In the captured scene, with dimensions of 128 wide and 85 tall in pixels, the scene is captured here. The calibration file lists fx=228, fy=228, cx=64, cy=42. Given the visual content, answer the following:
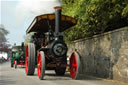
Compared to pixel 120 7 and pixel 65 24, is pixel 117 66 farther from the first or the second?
pixel 65 24

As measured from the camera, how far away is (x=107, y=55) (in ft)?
33.5

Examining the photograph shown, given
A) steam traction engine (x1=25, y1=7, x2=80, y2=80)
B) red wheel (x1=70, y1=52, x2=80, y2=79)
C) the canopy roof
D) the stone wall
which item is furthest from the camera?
the canopy roof

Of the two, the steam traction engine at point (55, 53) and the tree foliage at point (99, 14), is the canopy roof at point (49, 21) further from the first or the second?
the tree foliage at point (99, 14)

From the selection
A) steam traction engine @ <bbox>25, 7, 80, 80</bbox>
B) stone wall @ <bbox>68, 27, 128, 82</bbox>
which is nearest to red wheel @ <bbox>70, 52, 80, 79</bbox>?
steam traction engine @ <bbox>25, 7, 80, 80</bbox>

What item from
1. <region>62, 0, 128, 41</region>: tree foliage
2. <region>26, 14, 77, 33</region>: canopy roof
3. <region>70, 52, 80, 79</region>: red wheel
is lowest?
<region>70, 52, 80, 79</region>: red wheel

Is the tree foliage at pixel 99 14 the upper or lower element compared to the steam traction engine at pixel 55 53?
upper

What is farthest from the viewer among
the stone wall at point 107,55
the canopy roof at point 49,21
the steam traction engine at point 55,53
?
the canopy roof at point 49,21

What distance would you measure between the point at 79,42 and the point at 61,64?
4.58 metres

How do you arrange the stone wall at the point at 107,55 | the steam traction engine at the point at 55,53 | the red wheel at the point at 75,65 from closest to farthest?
1. the stone wall at the point at 107,55
2. the red wheel at the point at 75,65
3. the steam traction engine at the point at 55,53

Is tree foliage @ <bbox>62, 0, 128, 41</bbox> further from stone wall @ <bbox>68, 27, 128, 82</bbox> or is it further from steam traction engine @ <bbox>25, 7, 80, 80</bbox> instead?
steam traction engine @ <bbox>25, 7, 80, 80</bbox>

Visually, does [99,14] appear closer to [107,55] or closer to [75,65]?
[107,55]

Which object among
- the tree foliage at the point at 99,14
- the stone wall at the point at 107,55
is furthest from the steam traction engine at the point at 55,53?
the stone wall at the point at 107,55

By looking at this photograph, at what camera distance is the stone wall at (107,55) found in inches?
347

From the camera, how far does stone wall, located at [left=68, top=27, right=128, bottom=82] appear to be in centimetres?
882
